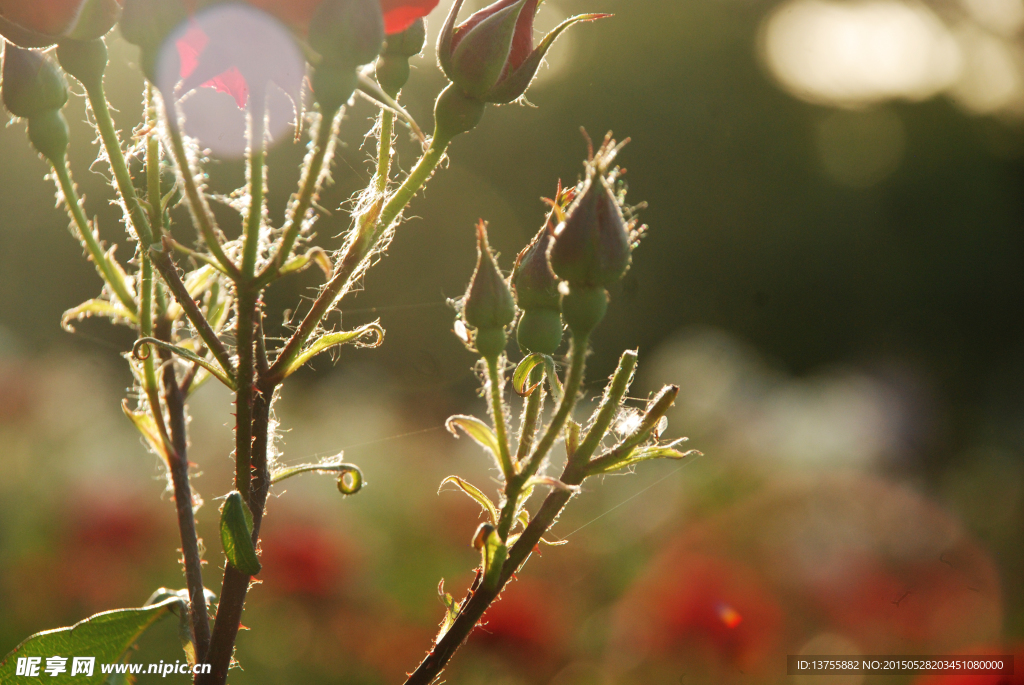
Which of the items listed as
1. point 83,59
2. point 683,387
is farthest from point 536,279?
point 683,387

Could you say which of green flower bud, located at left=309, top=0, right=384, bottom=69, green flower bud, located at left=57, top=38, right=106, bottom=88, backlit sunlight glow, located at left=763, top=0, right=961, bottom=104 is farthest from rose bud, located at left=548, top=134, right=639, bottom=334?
backlit sunlight glow, located at left=763, top=0, right=961, bottom=104

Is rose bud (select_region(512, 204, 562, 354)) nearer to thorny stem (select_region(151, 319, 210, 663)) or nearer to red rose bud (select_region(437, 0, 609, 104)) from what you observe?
red rose bud (select_region(437, 0, 609, 104))

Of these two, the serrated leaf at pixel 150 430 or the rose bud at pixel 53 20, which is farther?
the serrated leaf at pixel 150 430

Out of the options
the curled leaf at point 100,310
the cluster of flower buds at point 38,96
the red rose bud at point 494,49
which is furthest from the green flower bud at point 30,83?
the red rose bud at point 494,49

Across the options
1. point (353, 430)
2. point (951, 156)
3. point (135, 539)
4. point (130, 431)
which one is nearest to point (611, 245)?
point (135, 539)

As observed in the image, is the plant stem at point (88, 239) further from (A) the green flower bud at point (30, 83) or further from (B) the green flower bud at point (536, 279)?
(B) the green flower bud at point (536, 279)

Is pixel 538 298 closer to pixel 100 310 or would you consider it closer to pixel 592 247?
pixel 592 247

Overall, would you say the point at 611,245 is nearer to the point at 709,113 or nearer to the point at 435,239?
the point at 435,239
